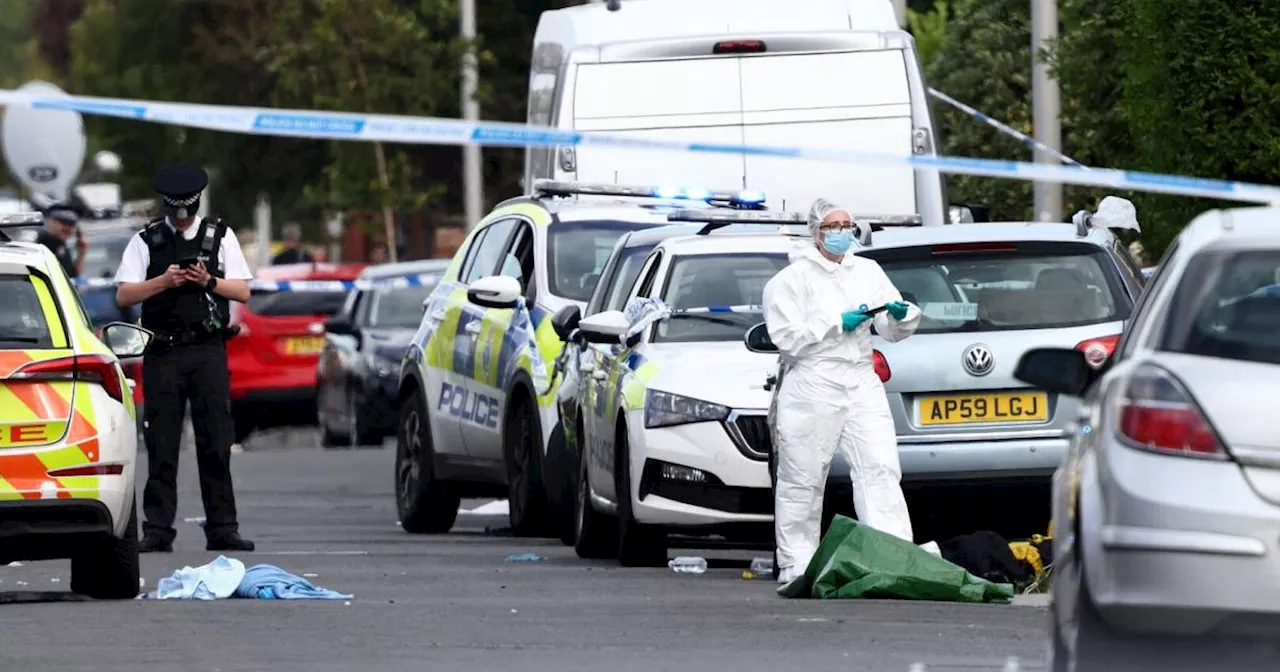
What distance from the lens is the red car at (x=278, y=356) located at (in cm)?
2978

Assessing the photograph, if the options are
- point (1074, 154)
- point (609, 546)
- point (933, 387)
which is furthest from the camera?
point (1074, 154)

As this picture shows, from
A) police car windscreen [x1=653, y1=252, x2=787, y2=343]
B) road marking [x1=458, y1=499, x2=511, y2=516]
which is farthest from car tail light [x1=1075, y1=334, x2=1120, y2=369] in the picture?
road marking [x1=458, y1=499, x2=511, y2=516]

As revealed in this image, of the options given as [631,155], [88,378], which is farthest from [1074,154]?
[88,378]

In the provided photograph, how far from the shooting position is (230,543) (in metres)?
15.7

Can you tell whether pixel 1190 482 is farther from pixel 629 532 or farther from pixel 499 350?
pixel 499 350

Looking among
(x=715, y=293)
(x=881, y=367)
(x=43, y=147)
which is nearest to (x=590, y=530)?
(x=715, y=293)

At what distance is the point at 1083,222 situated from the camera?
13.8 meters

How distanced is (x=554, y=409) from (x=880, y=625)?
499cm

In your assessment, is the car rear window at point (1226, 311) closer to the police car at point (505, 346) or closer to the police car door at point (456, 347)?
the police car at point (505, 346)

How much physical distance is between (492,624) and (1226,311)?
3.98 m

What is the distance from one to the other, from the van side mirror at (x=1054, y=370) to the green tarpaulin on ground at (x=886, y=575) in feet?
11.0

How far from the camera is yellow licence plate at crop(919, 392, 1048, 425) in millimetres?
13281

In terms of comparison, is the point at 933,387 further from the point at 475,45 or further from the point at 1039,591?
the point at 475,45

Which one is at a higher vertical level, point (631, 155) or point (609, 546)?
point (631, 155)
